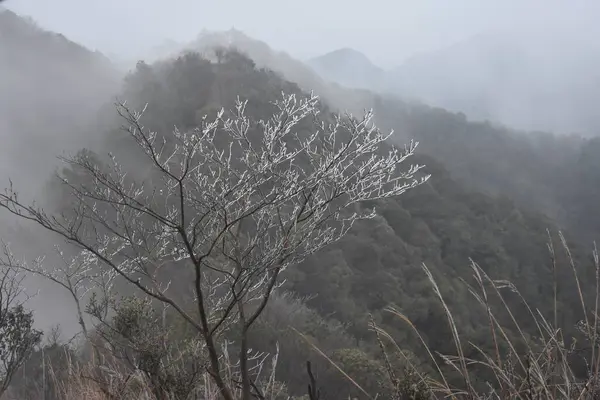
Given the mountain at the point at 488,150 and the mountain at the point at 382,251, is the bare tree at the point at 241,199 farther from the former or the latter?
the mountain at the point at 488,150

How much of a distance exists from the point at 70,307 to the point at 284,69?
2950 centimetres

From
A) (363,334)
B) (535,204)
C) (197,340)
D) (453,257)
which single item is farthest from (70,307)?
(535,204)

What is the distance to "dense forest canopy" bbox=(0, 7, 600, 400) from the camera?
15.2 m

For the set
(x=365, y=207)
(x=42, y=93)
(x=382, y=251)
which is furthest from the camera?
(x=42, y=93)

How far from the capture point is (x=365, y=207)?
1452 cm

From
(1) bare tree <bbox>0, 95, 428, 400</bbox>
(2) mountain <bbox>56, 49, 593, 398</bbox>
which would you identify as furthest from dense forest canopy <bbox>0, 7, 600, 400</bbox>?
(1) bare tree <bbox>0, 95, 428, 400</bbox>

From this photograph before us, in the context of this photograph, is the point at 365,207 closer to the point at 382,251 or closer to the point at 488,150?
the point at 382,251

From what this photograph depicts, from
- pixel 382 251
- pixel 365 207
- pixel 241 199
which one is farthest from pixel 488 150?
pixel 241 199

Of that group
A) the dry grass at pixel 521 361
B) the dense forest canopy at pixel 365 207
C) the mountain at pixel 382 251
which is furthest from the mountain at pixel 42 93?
the dry grass at pixel 521 361

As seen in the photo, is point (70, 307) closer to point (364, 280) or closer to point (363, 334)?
point (363, 334)

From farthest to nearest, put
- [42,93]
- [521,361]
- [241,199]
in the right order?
[42,93] < [241,199] < [521,361]

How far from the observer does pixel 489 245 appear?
3036 centimetres

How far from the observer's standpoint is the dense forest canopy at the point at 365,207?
49.8ft

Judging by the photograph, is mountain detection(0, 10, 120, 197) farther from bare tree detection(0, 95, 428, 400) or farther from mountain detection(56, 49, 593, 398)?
bare tree detection(0, 95, 428, 400)
